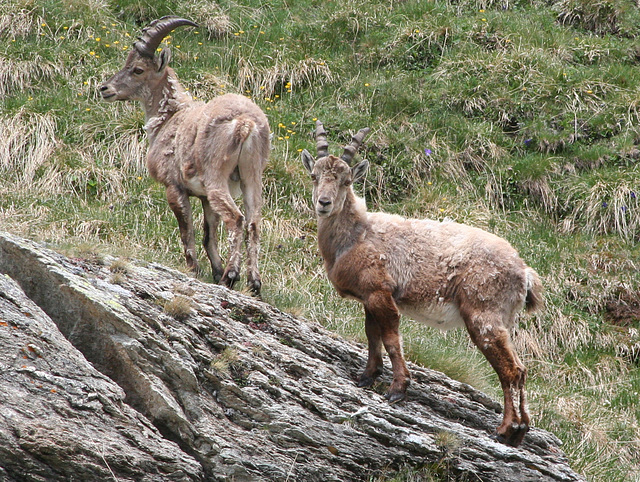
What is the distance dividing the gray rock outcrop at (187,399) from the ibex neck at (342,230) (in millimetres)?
788

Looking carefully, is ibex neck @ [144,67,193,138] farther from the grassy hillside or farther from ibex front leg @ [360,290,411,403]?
ibex front leg @ [360,290,411,403]

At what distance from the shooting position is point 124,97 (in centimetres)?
937

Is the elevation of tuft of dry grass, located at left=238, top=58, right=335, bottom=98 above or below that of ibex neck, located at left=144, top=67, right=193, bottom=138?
above

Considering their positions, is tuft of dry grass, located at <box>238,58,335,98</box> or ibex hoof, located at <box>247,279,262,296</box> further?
tuft of dry grass, located at <box>238,58,335,98</box>

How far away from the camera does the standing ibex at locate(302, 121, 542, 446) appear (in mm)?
6234

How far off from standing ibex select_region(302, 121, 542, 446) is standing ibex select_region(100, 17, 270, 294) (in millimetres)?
1119

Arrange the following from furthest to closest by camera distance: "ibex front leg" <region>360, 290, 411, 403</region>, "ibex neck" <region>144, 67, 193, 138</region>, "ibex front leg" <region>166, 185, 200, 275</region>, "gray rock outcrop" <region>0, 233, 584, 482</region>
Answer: "ibex neck" <region>144, 67, 193, 138</region>, "ibex front leg" <region>166, 185, 200, 275</region>, "ibex front leg" <region>360, 290, 411, 403</region>, "gray rock outcrop" <region>0, 233, 584, 482</region>

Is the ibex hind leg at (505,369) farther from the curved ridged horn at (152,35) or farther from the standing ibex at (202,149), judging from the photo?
the curved ridged horn at (152,35)

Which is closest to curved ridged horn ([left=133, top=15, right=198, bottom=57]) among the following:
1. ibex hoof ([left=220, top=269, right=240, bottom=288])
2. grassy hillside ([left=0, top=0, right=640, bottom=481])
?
grassy hillside ([left=0, top=0, right=640, bottom=481])

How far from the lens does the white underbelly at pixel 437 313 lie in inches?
257

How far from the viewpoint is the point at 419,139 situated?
41.0ft

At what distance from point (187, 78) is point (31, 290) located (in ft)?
26.7

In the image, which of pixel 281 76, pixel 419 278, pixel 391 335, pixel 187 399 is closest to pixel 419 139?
pixel 281 76

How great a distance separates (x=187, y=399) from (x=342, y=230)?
7.67ft
